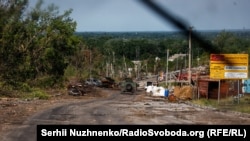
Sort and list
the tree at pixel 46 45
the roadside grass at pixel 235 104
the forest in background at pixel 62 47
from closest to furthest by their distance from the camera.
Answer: the forest in background at pixel 62 47, the roadside grass at pixel 235 104, the tree at pixel 46 45

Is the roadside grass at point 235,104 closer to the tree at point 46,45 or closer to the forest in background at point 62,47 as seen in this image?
the forest in background at point 62,47

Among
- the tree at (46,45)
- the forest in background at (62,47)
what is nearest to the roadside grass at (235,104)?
the forest in background at (62,47)

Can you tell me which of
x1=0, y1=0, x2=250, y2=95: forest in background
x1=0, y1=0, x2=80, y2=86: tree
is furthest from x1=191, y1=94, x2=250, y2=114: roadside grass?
x1=0, y1=0, x2=80, y2=86: tree

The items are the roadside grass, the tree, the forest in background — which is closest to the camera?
the forest in background

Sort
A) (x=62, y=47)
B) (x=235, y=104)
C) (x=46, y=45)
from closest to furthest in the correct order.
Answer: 1. (x=235, y=104)
2. (x=46, y=45)
3. (x=62, y=47)

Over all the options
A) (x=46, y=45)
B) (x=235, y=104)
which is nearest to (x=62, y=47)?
(x=46, y=45)

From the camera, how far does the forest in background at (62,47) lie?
276 cm

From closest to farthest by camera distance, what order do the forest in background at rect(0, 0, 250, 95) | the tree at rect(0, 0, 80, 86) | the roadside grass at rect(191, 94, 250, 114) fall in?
1. the forest in background at rect(0, 0, 250, 95)
2. the roadside grass at rect(191, 94, 250, 114)
3. the tree at rect(0, 0, 80, 86)

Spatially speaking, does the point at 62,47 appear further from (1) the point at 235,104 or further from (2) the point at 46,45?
(1) the point at 235,104

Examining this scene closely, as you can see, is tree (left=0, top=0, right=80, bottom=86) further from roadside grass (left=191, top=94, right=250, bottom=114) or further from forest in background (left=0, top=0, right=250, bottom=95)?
roadside grass (left=191, top=94, right=250, bottom=114)

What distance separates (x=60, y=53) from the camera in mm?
59625

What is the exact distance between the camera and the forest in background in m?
2.76

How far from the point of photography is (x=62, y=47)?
60.1 m

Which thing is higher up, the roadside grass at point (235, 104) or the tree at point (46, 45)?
the tree at point (46, 45)
